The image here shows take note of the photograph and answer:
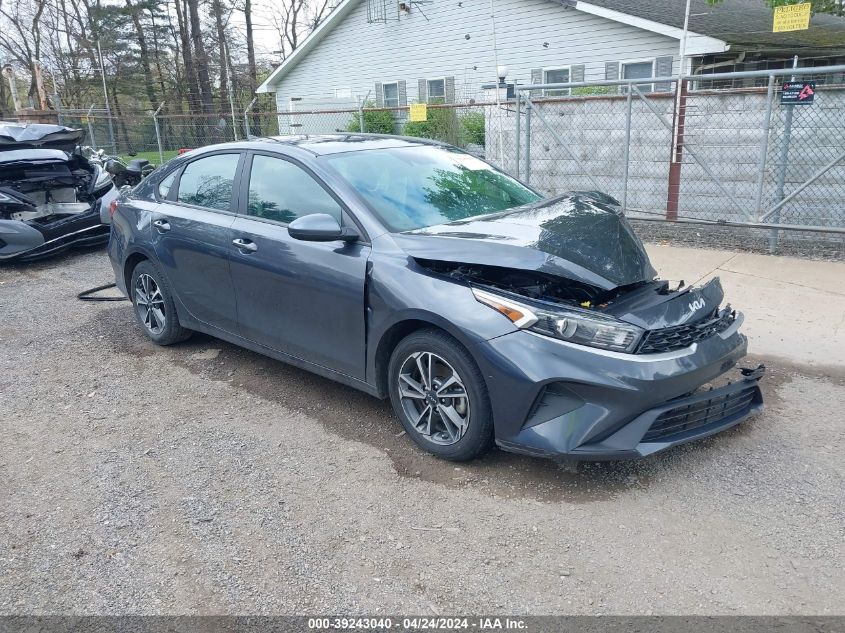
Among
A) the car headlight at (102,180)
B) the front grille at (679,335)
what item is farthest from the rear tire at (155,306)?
the car headlight at (102,180)

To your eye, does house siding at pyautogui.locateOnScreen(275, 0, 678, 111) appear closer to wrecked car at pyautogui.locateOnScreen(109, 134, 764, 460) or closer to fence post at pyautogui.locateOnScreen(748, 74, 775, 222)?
fence post at pyautogui.locateOnScreen(748, 74, 775, 222)

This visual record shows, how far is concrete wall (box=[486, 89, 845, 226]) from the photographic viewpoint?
759 centimetres

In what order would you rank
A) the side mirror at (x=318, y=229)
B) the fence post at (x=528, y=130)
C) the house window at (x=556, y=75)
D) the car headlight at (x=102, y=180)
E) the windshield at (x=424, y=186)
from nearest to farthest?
the side mirror at (x=318, y=229), the windshield at (x=424, y=186), the fence post at (x=528, y=130), the car headlight at (x=102, y=180), the house window at (x=556, y=75)

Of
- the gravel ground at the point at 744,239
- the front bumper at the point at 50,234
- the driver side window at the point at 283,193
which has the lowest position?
the gravel ground at the point at 744,239

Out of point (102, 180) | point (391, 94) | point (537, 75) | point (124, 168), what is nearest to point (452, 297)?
point (124, 168)

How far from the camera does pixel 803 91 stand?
6.98m

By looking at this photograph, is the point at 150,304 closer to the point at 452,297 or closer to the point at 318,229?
the point at 318,229

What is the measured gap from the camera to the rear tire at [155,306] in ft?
17.7

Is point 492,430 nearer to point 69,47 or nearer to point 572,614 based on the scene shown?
point 572,614

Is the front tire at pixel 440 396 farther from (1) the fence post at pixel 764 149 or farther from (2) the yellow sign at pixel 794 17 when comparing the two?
(2) the yellow sign at pixel 794 17

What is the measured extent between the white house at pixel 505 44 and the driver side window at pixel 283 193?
10.8 metres

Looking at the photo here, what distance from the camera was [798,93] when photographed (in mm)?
7012

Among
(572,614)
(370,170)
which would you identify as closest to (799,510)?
(572,614)

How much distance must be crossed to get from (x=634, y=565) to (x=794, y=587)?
0.59 m
